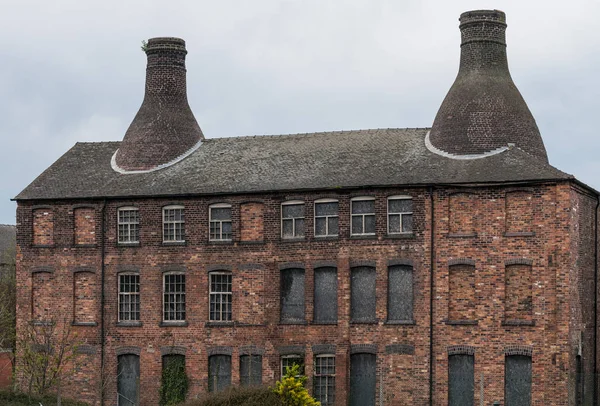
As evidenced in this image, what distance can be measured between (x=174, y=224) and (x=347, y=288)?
7.63m

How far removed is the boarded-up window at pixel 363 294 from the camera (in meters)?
44.4

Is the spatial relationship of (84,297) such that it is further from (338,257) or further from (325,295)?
(338,257)

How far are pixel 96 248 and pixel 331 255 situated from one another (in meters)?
9.92

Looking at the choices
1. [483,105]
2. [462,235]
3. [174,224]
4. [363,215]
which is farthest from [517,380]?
[174,224]

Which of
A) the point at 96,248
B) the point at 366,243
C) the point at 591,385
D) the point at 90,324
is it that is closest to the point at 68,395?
the point at 90,324

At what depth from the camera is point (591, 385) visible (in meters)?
45.2

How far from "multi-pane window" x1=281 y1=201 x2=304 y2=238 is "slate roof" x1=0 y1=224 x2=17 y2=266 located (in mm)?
40623

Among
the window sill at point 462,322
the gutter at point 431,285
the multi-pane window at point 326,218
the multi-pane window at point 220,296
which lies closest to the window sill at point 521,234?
the gutter at point 431,285

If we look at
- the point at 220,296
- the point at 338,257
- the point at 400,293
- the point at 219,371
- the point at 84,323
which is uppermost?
the point at 338,257

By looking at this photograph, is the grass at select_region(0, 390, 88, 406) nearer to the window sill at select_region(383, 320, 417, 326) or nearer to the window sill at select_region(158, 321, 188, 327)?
the window sill at select_region(158, 321, 188, 327)

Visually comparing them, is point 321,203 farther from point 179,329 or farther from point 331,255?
point 179,329

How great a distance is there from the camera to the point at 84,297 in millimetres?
48844

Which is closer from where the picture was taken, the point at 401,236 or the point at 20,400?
the point at 20,400

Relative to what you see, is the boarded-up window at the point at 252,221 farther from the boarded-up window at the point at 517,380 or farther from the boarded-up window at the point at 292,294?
the boarded-up window at the point at 517,380
